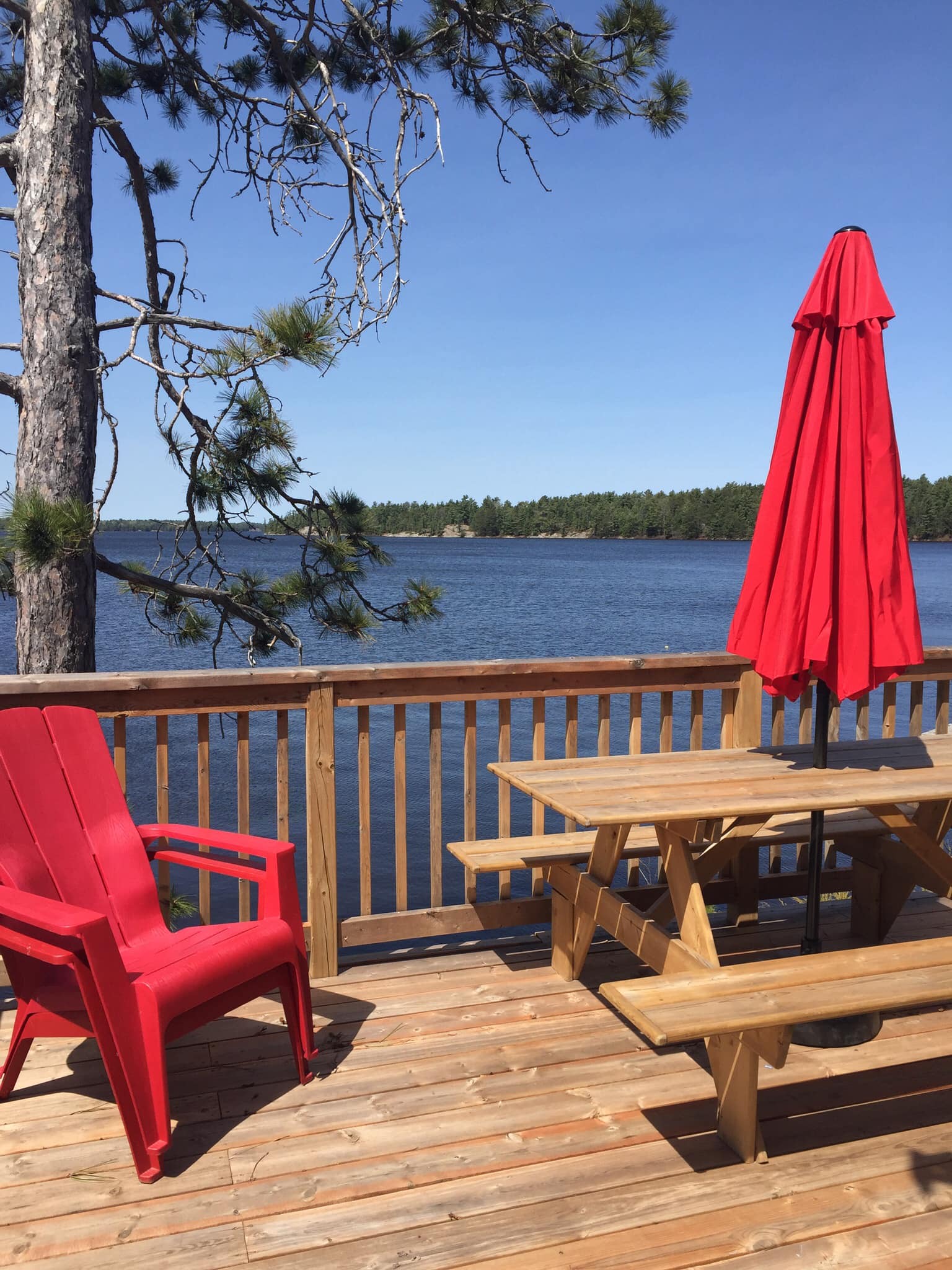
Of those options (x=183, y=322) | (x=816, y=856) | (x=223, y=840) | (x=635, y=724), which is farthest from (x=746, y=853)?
(x=183, y=322)

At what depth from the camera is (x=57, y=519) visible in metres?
4.16

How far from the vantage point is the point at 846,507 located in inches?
97.5

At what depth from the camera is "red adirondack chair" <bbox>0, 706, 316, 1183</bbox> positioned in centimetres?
208

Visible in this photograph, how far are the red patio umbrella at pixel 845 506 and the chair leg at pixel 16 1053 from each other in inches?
84.3

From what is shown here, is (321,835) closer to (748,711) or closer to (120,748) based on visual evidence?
(120,748)

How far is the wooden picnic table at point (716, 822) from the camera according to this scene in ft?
7.34

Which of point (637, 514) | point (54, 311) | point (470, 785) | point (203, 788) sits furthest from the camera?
point (637, 514)

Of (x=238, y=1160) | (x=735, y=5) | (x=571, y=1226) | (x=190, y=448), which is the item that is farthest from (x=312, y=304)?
(x=735, y=5)

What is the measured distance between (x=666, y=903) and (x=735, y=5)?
11.2 metres

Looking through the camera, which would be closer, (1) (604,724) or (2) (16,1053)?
(2) (16,1053)

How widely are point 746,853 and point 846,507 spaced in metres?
1.65

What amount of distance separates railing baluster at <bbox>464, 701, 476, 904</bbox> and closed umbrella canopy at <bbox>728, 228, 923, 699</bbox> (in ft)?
3.76

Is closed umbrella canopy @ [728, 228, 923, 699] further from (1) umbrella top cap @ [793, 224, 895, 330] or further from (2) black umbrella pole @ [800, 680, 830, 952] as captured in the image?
(2) black umbrella pole @ [800, 680, 830, 952]

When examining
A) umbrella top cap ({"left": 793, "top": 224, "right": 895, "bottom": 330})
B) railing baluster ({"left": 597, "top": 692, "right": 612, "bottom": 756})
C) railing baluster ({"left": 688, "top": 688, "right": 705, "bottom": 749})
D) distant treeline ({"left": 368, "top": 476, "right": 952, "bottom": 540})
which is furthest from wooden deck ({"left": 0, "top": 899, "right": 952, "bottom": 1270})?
distant treeline ({"left": 368, "top": 476, "right": 952, "bottom": 540})
